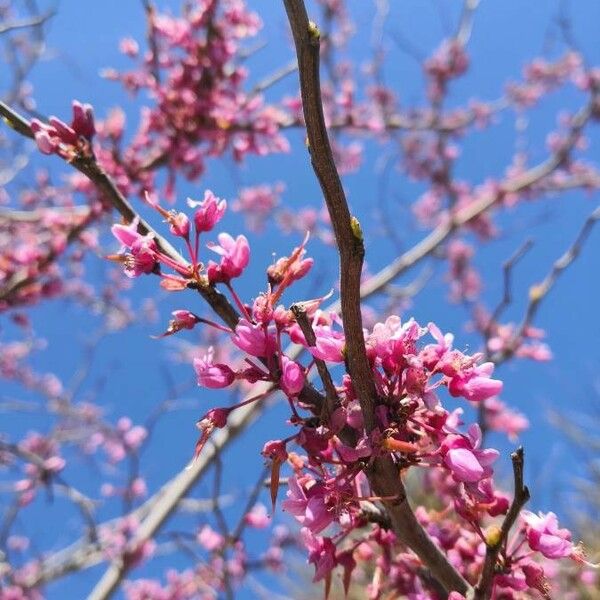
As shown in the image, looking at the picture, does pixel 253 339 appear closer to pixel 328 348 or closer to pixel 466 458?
pixel 328 348

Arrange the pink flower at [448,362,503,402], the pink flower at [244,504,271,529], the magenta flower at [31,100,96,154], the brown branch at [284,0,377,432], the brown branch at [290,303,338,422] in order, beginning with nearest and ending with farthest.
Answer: the brown branch at [284,0,377,432]
the brown branch at [290,303,338,422]
the pink flower at [448,362,503,402]
the magenta flower at [31,100,96,154]
the pink flower at [244,504,271,529]

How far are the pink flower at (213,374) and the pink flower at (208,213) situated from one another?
38cm

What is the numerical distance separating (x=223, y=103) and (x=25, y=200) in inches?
127

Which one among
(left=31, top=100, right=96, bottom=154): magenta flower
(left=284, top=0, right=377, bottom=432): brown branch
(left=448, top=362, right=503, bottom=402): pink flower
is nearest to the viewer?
(left=284, top=0, right=377, bottom=432): brown branch

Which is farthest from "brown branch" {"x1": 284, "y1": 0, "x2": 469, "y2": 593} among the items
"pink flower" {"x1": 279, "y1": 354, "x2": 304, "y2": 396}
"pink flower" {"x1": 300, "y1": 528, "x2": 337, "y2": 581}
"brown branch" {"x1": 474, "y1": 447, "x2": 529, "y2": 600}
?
"pink flower" {"x1": 300, "y1": 528, "x2": 337, "y2": 581}

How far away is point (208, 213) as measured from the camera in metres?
1.75

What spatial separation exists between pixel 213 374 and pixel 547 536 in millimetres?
949

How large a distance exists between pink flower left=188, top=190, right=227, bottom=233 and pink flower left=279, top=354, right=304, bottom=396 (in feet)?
1.80

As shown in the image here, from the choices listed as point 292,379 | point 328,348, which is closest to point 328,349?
point 328,348

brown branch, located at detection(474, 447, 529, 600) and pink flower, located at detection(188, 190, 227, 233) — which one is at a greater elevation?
pink flower, located at detection(188, 190, 227, 233)

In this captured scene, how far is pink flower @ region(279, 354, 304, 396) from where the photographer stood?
4.49 ft

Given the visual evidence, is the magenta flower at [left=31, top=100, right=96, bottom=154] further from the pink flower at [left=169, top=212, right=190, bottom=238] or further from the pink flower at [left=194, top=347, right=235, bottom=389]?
the pink flower at [left=194, top=347, right=235, bottom=389]

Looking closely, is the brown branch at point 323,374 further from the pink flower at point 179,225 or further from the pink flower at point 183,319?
the pink flower at point 179,225

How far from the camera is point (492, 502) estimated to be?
160 centimetres
